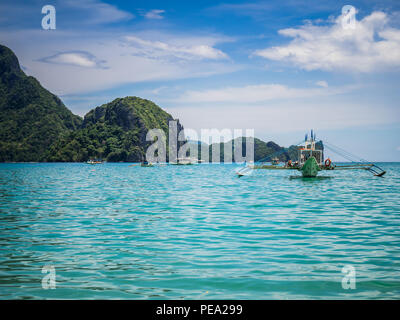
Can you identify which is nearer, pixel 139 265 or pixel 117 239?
pixel 139 265

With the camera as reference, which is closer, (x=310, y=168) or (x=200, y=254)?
(x=200, y=254)

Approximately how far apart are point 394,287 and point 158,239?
854 centimetres

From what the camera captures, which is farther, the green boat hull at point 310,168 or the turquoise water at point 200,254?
the green boat hull at point 310,168

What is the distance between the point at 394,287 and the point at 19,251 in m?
11.8

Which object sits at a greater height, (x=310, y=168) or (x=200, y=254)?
(x=310, y=168)

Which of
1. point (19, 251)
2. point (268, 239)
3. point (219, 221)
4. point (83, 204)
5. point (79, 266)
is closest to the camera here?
point (79, 266)

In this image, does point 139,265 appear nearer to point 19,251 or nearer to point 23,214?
point 19,251

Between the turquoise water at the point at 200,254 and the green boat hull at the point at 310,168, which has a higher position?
the green boat hull at the point at 310,168

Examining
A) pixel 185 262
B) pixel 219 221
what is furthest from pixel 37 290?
pixel 219 221

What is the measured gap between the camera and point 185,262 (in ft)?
34.7

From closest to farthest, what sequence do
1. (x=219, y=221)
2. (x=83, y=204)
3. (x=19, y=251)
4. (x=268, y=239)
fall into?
(x=19, y=251) < (x=268, y=239) < (x=219, y=221) < (x=83, y=204)

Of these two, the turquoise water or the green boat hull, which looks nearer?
the turquoise water

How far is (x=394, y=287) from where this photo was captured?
8406mm

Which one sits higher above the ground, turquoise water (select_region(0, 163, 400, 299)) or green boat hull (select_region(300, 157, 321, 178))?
green boat hull (select_region(300, 157, 321, 178))
